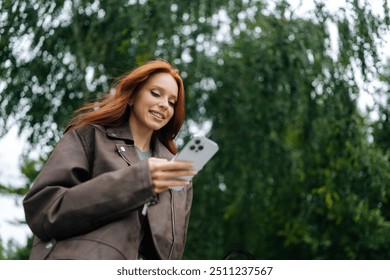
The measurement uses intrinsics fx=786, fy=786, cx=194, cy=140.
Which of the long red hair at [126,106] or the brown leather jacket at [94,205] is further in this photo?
the long red hair at [126,106]

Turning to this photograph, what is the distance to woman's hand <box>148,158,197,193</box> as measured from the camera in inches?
82.6

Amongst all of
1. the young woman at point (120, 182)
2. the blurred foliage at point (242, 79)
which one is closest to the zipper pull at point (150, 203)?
the young woman at point (120, 182)

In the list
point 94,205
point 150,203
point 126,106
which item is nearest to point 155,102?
point 126,106

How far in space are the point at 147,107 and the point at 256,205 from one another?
357 inches

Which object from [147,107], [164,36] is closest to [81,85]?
[164,36]

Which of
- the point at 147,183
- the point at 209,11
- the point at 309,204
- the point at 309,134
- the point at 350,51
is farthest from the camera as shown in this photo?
the point at 309,204

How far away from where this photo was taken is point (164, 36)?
8.55 m

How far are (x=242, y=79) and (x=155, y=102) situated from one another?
7.10 m

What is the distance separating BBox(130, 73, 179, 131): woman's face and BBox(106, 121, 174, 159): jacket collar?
0.05 m

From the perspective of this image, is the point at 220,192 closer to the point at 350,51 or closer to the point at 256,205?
the point at 256,205

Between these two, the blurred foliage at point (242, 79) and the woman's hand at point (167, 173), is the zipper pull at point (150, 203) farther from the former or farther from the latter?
the blurred foliage at point (242, 79)

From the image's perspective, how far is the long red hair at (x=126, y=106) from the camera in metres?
2.49

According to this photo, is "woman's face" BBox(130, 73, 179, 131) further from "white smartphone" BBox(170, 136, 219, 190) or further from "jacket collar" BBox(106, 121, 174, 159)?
"white smartphone" BBox(170, 136, 219, 190)
